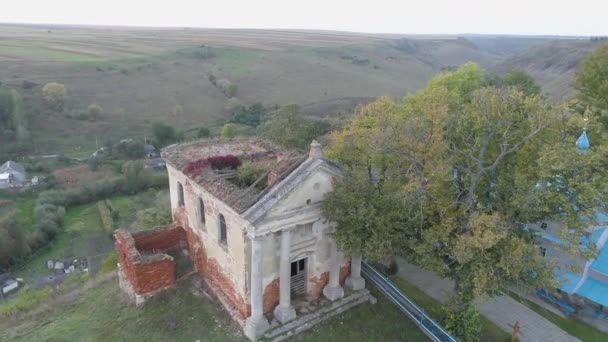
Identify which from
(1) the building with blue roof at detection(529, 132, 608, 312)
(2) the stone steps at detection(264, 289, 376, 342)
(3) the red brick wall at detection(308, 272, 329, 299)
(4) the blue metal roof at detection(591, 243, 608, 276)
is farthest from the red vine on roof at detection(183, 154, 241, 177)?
(4) the blue metal roof at detection(591, 243, 608, 276)

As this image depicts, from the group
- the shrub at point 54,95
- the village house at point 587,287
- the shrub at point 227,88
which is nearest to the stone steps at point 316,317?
the village house at point 587,287

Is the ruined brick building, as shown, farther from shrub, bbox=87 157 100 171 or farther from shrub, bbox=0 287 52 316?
shrub, bbox=87 157 100 171

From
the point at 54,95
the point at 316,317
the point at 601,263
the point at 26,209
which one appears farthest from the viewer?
the point at 54,95

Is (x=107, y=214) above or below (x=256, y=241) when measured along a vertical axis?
below

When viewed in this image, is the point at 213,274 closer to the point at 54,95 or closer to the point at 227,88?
the point at 54,95

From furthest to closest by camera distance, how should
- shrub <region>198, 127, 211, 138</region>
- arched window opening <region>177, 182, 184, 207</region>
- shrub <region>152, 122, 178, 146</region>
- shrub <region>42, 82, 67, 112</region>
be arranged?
shrub <region>42, 82, 67, 112</region> → shrub <region>198, 127, 211, 138</region> → shrub <region>152, 122, 178, 146</region> → arched window opening <region>177, 182, 184, 207</region>

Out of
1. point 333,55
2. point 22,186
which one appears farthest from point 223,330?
point 333,55

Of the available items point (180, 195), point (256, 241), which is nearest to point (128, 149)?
point (180, 195)
